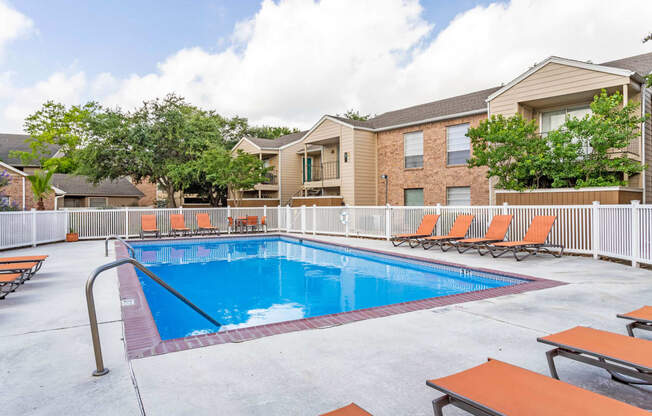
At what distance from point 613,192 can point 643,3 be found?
12240mm

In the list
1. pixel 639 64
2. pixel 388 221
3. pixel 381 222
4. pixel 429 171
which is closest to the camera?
pixel 639 64

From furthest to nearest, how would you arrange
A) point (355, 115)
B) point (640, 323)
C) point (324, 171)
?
point (355, 115)
point (324, 171)
point (640, 323)

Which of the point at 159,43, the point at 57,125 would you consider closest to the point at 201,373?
the point at 159,43

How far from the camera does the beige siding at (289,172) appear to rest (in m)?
26.2

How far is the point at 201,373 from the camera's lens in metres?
Answer: 3.23

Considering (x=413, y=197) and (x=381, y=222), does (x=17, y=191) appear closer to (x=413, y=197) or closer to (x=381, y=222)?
(x=381, y=222)

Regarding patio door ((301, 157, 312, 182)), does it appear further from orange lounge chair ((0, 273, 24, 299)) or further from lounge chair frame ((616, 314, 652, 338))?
lounge chair frame ((616, 314, 652, 338))

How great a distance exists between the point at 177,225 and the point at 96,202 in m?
23.2

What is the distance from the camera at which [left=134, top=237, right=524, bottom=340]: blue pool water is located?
20.8 feet

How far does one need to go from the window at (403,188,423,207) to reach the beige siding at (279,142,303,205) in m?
9.20

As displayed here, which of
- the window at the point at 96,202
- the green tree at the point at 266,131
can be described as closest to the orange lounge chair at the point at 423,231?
the green tree at the point at 266,131

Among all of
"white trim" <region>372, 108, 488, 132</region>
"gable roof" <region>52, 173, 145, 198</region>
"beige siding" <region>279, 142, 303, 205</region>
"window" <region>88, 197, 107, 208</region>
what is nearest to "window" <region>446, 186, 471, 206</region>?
"white trim" <region>372, 108, 488, 132</region>

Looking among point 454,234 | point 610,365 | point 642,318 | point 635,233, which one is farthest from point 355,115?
point 610,365

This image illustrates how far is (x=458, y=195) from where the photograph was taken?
17.4 metres
